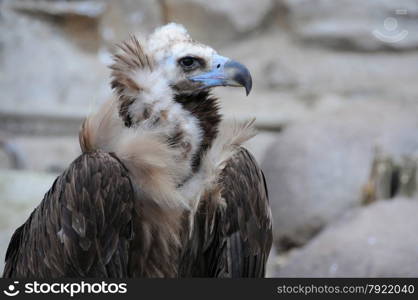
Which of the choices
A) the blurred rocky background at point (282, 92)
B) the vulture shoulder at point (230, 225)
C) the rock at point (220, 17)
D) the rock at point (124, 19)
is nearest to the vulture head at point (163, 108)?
the vulture shoulder at point (230, 225)

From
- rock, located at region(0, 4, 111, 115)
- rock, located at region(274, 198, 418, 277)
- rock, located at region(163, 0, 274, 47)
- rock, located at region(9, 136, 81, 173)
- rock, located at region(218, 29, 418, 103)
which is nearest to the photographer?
rock, located at region(274, 198, 418, 277)

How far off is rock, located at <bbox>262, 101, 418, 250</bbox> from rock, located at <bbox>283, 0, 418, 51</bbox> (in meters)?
3.29

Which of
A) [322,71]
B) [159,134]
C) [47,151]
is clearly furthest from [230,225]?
[322,71]

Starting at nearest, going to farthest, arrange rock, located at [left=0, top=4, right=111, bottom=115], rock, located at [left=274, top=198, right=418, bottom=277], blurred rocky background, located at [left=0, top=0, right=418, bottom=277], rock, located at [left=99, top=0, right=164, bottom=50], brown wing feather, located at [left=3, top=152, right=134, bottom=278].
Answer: brown wing feather, located at [left=3, top=152, right=134, bottom=278] → rock, located at [left=274, top=198, right=418, bottom=277] → blurred rocky background, located at [left=0, top=0, right=418, bottom=277] → rock, located at [left=0, top=4, right=111, bottom=115] → rock, located at [left=99, top=0, right=164, bottom=50]

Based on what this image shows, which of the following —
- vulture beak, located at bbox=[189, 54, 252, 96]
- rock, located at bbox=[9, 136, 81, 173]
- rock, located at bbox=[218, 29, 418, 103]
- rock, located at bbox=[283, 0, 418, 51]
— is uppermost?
rock, located at bbox=[283, 0, 418, 51]

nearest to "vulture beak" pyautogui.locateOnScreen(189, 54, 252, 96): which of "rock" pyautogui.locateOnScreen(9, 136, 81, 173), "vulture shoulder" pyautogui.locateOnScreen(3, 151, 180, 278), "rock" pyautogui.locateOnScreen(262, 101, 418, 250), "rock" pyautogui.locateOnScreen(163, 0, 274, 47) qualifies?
"vulture shoulder" pyautogui.locateOnScreen(3, 151, 180, 278)

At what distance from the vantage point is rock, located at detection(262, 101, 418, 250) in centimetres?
569

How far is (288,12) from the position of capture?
9570 mm

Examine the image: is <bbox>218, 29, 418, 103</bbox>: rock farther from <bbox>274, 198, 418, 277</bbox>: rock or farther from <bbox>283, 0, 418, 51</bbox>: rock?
<bbox>274, 198, 418, 277</bbox>: rock

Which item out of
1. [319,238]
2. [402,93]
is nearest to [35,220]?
[319,238]

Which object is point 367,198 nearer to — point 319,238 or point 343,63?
point 319,238

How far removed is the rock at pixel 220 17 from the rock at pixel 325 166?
3.74 meters

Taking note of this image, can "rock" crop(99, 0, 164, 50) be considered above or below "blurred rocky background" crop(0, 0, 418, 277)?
above

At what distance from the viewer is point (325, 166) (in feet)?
19.1
